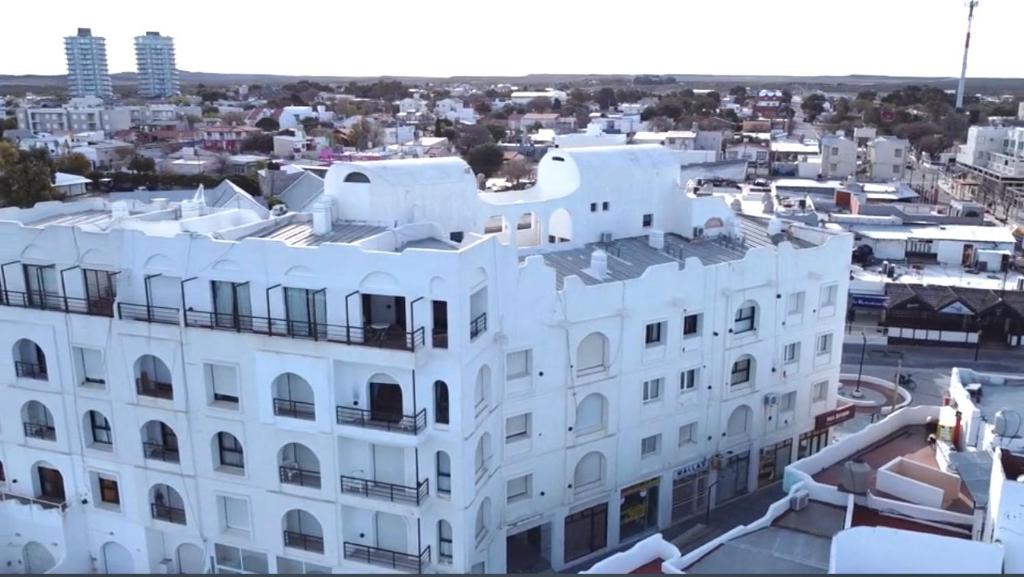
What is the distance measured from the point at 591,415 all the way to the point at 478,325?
7.68 m

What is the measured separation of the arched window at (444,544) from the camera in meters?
26.8

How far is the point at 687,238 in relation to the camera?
38531 mm

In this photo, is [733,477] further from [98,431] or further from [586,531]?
[98,431]

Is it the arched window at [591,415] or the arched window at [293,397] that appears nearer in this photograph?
the arched window at [293,397]

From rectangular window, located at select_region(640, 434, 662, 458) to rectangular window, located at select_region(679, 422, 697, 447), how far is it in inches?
49.7

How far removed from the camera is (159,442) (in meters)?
29.0

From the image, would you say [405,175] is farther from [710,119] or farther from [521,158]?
[710,119]

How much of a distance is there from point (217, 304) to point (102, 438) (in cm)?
777

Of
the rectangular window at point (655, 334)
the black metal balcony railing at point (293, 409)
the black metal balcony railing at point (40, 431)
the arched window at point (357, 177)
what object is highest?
the arched window at point (357, 177)

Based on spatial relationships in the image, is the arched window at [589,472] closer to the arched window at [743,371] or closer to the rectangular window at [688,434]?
the rectangular window at [688,434]

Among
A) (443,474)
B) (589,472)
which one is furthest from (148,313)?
(589,472)

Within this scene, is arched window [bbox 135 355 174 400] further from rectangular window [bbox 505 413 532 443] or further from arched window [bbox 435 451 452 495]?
rectangular window [bbox 505 413 532 443]

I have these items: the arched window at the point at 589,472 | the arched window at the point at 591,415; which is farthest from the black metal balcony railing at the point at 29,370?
the arched window at the point at 589,472

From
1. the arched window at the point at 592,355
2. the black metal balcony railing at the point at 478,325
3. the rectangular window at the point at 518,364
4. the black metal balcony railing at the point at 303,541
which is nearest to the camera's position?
the black metal balcony railing at the point at 478,325
